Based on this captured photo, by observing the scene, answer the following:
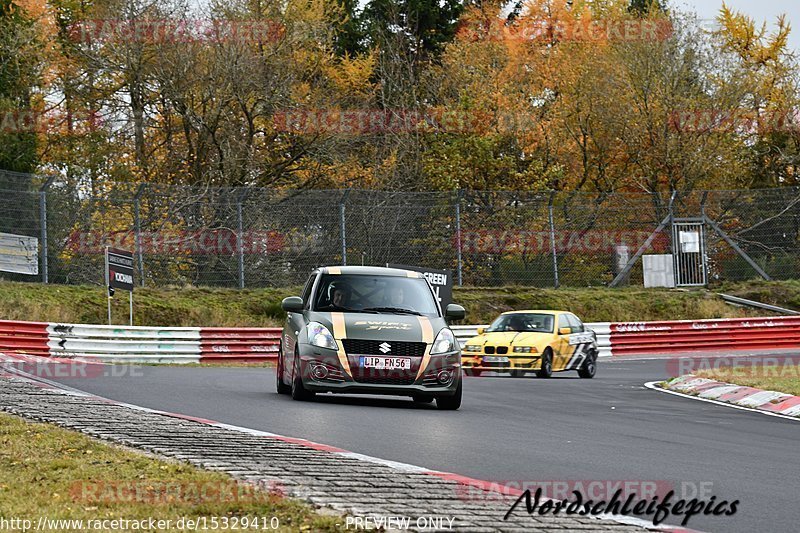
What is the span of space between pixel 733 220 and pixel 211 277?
15.0m

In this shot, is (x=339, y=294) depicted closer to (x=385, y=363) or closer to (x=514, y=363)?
(x=385, y=363)

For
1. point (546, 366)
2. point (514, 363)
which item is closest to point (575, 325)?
point (546, 366)

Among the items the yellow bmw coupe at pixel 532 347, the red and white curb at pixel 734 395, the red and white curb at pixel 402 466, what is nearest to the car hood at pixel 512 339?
the yellow bmw coupe at pixel 532 347

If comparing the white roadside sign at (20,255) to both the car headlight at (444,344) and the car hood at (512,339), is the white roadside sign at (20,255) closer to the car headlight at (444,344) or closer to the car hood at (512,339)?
the car hood at (512,339)

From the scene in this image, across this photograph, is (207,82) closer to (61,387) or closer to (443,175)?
(443,175)

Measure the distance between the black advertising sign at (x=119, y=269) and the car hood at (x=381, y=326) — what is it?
Answer: 12972 mm

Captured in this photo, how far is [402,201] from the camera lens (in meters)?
32.6

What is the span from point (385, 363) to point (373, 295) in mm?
1358

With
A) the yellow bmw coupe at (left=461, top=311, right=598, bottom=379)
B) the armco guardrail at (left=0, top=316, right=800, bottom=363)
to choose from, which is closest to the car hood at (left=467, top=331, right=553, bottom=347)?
the yellow bmw coupe at (left=461, top=311, right=598, bottom=379)

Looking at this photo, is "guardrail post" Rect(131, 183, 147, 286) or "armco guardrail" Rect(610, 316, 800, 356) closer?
"guardrail post" Rect(131, 183, 147, 286)

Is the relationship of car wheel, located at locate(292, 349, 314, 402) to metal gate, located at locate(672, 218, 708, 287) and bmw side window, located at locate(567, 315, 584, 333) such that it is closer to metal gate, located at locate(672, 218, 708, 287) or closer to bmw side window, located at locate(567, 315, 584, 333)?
bmw side window, located at locate(567, 315, 584, 333)

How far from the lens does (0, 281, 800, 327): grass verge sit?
2936 cm

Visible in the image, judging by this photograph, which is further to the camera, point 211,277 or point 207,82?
point 207,82

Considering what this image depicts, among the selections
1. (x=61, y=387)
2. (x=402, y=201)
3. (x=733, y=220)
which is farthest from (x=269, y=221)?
(x=61, y=387)
